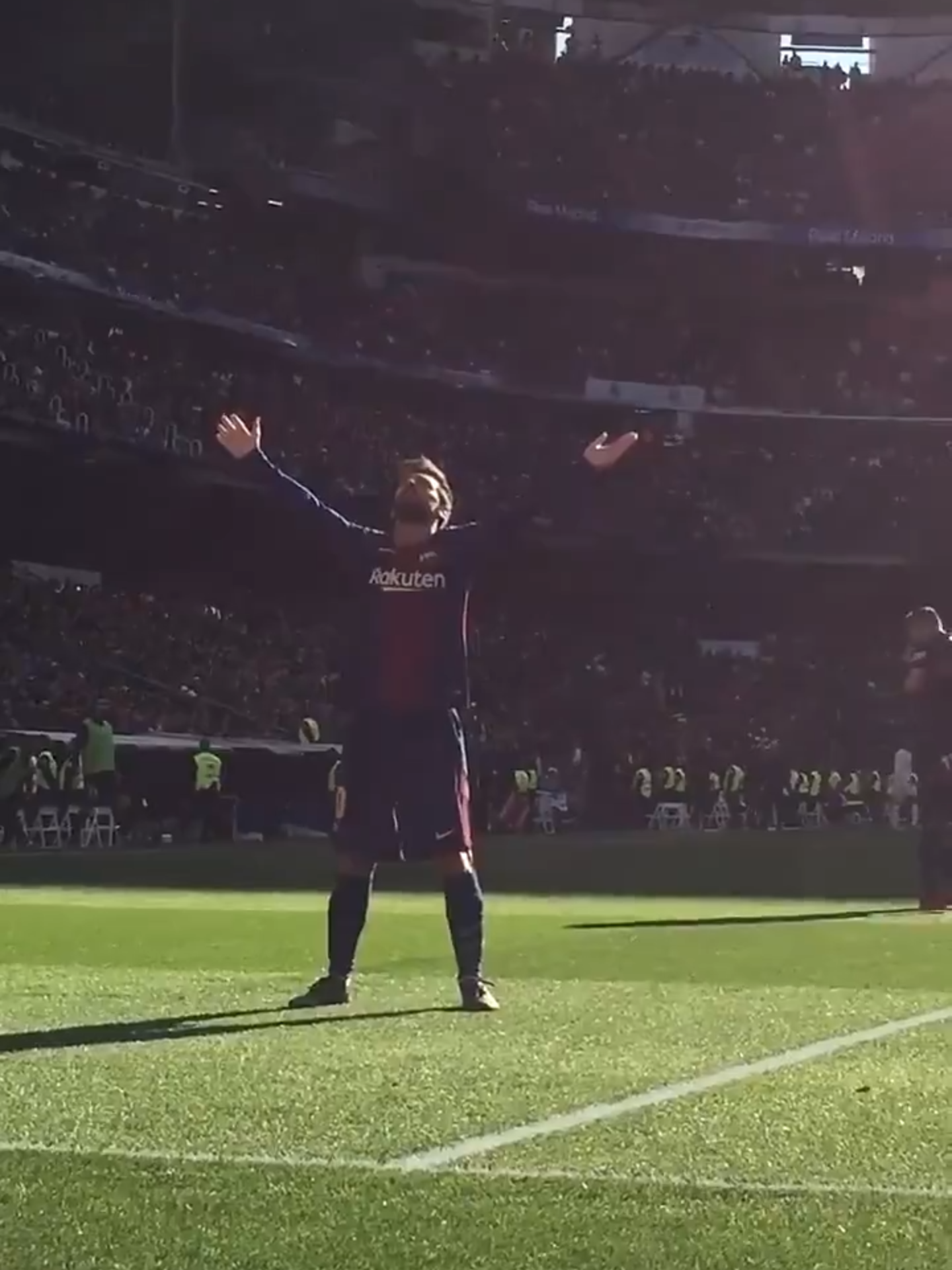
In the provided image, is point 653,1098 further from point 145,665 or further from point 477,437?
point 477,437

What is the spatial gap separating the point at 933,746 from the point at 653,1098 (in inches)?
365

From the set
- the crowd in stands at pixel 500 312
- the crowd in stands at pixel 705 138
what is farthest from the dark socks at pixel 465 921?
the crowd in stands at pixel 705 138

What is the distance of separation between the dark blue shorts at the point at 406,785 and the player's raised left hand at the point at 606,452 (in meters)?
0.99

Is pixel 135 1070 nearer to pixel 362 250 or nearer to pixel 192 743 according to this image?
pixel 192 743

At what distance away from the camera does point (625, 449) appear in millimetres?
8172

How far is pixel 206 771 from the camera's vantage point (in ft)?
101

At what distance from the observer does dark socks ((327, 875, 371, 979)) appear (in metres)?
8.25

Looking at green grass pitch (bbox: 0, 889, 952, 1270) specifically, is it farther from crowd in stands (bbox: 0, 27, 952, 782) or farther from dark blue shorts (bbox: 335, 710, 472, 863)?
crowd in stands (bbox: 0, 27, 952, 782)

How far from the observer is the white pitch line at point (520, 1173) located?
15.1 feet

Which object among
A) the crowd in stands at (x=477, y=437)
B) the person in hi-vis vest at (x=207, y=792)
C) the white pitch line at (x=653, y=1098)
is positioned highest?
the crowd in stands at (x=477, y=437)

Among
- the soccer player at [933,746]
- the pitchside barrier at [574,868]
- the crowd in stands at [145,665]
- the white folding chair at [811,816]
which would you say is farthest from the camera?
the white folding chair at [811,816]

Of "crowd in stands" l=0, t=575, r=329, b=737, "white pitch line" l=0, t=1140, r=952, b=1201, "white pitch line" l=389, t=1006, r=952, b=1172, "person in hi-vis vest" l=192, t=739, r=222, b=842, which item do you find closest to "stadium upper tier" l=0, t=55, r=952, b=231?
"crowd in stands" l=0, t=575, r=329, b=737

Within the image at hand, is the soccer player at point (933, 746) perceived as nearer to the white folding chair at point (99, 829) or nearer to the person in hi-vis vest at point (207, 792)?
the white folding chair at point (99, 829)

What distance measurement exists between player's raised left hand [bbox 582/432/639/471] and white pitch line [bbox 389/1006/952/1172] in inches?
82.2
